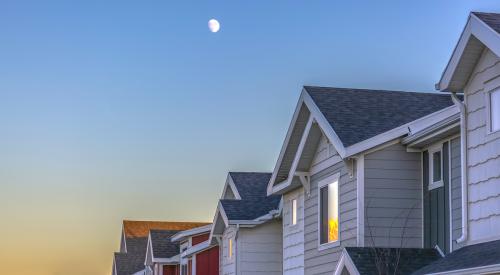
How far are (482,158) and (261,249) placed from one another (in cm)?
1640

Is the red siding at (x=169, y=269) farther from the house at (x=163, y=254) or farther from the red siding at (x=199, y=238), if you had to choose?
the red siding at (x=199, y=238)

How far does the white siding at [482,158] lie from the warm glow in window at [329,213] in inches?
255

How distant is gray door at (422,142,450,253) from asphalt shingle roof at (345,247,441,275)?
39cm

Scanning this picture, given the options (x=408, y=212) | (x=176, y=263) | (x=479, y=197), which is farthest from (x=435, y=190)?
(x=176, y=263)

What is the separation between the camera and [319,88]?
24.1 meters

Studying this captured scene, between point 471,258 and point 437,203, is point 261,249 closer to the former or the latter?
point 437,203

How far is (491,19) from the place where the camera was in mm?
15625

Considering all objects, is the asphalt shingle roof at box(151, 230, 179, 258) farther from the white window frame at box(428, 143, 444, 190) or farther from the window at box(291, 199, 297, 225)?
the white window frame at box(428, 143, 444, 190)

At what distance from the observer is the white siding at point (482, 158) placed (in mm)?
15500

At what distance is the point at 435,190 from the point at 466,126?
367 centimetres

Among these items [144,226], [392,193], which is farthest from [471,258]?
[144,226]

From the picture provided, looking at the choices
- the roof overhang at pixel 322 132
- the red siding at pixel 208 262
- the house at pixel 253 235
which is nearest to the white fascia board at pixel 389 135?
the roof overhang at pixel 322 132

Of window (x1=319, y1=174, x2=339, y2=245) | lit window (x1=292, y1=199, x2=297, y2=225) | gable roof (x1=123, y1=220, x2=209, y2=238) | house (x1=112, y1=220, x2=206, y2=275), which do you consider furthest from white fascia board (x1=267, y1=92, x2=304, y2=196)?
gable roof (x1=123, y1=220, x2=209, y2=238)

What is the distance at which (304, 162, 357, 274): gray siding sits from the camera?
837 inches
